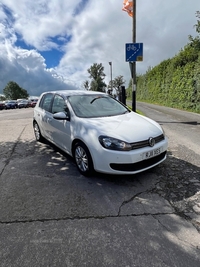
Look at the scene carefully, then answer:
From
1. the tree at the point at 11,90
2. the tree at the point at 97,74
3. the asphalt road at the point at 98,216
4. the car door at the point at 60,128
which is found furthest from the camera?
the tree at the point at 11,90

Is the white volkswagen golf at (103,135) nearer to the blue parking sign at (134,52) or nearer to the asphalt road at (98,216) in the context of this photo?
the asphalt road at (98,216)

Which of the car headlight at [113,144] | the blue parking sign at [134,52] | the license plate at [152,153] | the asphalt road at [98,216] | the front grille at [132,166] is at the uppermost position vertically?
the blue parking sign at [134,52]

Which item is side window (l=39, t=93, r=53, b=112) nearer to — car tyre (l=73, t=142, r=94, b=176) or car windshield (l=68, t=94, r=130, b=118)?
car windshield (l=68, t=94, r=130, b=118)

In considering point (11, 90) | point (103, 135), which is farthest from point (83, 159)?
point (11, 90)

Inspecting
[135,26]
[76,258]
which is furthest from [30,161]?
[135,26]

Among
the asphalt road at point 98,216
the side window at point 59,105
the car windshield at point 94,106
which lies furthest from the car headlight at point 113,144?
the side window at point 59,105

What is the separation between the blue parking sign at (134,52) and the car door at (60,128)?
4.73 metres

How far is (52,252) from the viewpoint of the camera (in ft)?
6.54

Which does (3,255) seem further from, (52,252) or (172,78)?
(172,78)

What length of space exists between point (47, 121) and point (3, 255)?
131 inches

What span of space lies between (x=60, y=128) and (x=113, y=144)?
1.61m

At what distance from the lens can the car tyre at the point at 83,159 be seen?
11.1 ft

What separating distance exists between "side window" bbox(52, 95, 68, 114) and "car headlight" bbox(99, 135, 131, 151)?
143cm

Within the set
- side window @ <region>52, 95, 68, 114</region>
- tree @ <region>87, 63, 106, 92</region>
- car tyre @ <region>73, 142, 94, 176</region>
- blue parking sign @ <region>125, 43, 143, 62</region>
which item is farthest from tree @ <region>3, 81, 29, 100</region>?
car tyre @ <region>73, 142, 94, 176</region>
